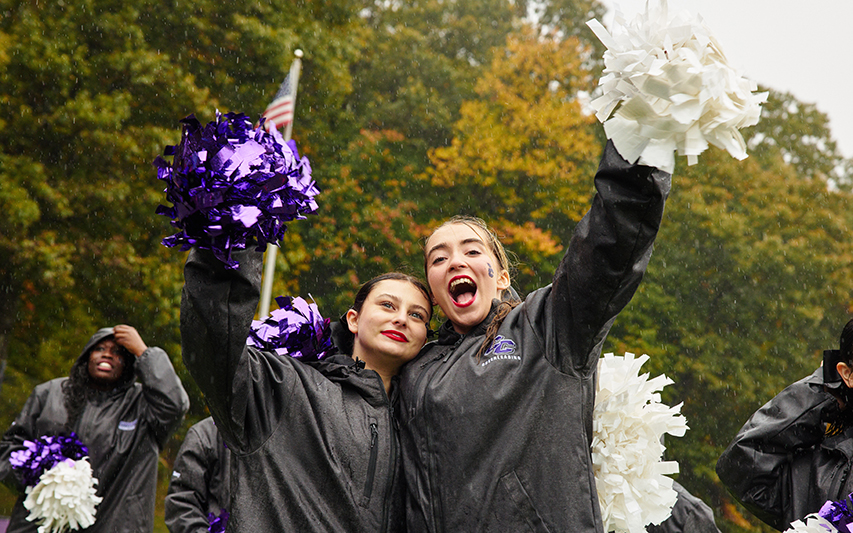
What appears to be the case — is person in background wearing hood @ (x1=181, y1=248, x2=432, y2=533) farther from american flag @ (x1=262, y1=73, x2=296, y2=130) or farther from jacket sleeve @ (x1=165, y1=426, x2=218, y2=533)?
american flag @ (x1=262, y1=73, x2=296, y2=130)

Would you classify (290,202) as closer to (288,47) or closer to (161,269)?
(161,269)

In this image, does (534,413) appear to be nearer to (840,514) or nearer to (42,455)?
(840,514)

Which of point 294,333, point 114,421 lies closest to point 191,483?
point 114,421

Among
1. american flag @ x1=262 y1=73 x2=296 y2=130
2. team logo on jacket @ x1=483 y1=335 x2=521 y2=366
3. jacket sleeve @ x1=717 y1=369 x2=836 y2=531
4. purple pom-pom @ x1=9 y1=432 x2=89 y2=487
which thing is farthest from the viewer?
american flag @ x1=262 y1=73 x2=296 y2=130

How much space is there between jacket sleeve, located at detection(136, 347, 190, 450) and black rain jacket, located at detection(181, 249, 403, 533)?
144 inches

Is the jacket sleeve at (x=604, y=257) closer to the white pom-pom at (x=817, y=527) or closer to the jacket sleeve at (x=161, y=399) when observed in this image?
the white pom-pom at (x=817, y=527)

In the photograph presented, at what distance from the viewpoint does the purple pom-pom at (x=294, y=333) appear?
10.5 feet

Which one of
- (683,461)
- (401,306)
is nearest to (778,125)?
(683,461)

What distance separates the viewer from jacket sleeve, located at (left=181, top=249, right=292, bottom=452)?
7.66ft

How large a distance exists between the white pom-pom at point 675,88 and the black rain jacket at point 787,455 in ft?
6.30

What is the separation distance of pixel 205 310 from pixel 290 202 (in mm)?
425

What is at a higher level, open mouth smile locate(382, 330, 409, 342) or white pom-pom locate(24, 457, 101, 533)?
open mouth smile locate(382, 330, 409, 342)

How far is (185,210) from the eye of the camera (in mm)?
2234

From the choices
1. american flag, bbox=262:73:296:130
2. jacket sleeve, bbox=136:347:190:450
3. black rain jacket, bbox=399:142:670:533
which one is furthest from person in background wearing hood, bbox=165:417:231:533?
american flag, bbox=262:73:296:130
